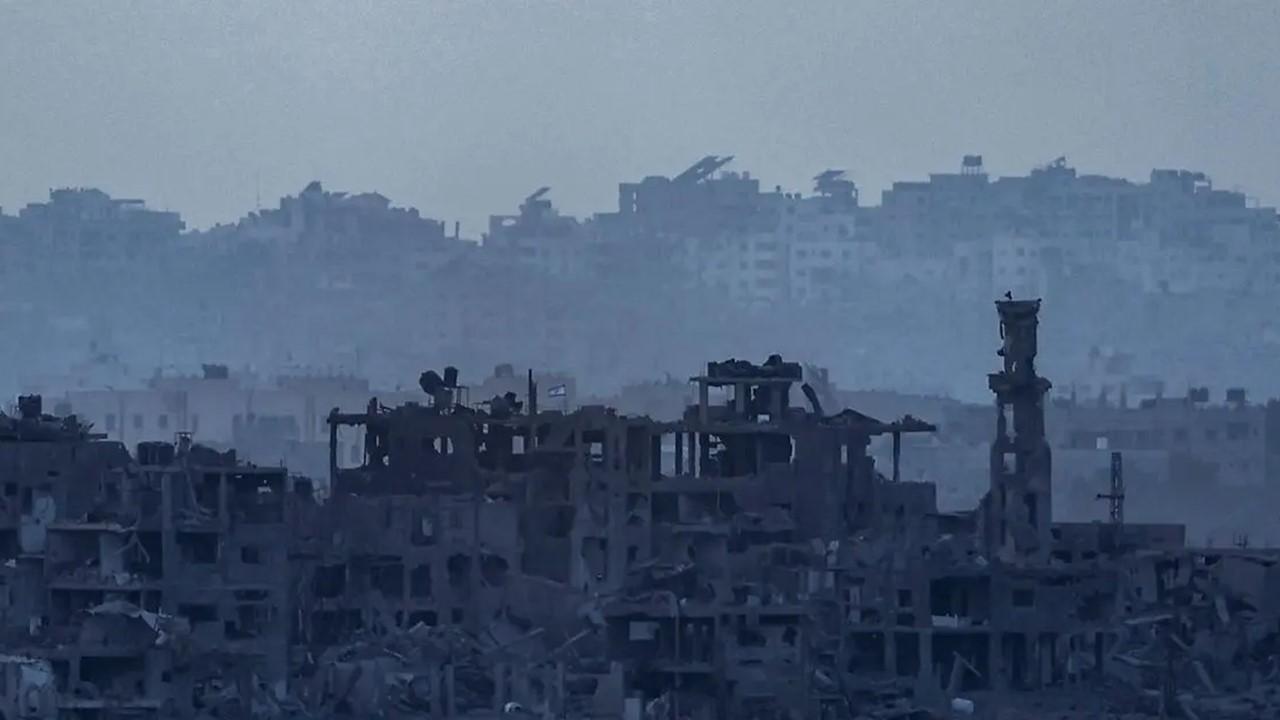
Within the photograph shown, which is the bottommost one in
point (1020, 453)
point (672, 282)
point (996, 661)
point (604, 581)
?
point (996, 661)

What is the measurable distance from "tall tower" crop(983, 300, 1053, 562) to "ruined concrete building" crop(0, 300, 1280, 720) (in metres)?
0.03

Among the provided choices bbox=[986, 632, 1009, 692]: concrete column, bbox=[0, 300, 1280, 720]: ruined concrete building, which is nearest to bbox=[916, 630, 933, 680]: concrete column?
bbox=[0, 300, 1280, 720]: ruined concrete building

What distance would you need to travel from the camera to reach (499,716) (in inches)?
1144

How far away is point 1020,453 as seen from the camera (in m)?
35.5

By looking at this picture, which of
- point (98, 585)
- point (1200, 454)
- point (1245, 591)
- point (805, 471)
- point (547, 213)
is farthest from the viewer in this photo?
point (547, 213)

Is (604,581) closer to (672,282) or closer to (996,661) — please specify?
(996,661)

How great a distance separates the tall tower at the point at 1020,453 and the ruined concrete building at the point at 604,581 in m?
0.03

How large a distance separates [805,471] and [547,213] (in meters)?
64.9

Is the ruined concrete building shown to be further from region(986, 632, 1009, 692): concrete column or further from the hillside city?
the hillside city

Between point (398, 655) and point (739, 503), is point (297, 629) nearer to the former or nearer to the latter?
point (398, 655)

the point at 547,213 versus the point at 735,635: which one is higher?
the point at 547,213

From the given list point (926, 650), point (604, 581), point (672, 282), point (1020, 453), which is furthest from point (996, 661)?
point (672, 282)

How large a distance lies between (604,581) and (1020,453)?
4.00 metres

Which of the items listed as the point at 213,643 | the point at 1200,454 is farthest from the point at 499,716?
the point at 1200,454
